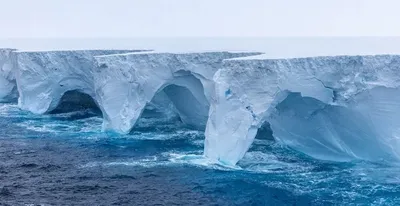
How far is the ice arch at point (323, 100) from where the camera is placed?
1514 centimetres

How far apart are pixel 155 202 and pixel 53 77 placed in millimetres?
13892

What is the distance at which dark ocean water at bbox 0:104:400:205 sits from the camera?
12.7 metres

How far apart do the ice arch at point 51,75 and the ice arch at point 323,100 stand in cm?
1015

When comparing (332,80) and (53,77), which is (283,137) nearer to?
(332,80)

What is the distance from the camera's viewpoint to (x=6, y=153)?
17.4m

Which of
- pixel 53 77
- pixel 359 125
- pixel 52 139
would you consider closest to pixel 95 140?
pixel 52 139

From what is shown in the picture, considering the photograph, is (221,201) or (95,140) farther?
(95,140)

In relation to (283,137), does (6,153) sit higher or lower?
lower

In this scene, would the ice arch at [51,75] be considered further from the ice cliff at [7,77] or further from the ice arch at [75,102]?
the ice cliff at [7,77]

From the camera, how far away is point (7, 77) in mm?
29562

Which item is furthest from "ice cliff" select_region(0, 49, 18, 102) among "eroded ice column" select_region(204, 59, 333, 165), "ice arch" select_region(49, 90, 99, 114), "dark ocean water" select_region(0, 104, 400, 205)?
"eroded ice column" select_region(204, 59, 333, 165)

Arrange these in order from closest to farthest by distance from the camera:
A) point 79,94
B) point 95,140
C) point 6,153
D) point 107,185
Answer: point 107,185 < point 6,153 < point 95,140 < point 79,94

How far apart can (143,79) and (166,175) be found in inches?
249

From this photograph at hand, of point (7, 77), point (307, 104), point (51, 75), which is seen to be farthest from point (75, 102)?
point (307, 104)
